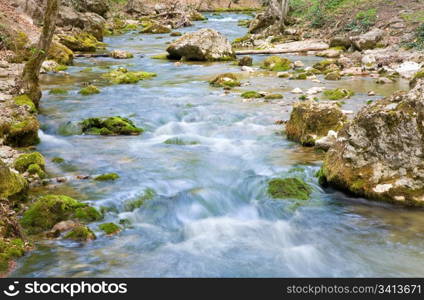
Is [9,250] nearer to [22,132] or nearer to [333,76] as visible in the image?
[22,132]

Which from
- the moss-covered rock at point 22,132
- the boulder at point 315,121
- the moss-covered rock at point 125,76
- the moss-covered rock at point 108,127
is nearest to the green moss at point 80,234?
the moss-covered rock at point 22,132

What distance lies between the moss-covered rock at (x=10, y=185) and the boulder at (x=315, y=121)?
6436 millimetres

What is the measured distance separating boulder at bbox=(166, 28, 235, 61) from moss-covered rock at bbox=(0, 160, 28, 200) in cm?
1852

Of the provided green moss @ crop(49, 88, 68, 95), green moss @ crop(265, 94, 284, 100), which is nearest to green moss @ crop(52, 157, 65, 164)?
green moss @ crop(49, 88, 68, 95)

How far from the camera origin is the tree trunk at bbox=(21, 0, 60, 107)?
41.2 feet

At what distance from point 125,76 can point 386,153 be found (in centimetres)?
1378

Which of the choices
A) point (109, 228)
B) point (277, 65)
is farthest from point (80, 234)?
point (277, 65)

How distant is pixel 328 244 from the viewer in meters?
6.93

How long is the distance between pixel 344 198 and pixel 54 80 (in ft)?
48.1

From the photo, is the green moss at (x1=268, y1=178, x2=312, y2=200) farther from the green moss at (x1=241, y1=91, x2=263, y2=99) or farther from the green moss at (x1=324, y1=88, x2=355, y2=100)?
the green moss at (x1=241, y1=91, x2=263, y2=99)

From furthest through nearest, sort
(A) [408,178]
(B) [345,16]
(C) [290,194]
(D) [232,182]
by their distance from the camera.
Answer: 1. (B) [345,16]
2. (D) [232,182]
3. (C) [290,194]
4. (A) [408,178]

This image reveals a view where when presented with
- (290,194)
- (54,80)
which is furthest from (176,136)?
(54,80)

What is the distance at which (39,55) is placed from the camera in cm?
1305

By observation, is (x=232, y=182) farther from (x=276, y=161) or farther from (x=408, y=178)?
(x=408, y=178)
